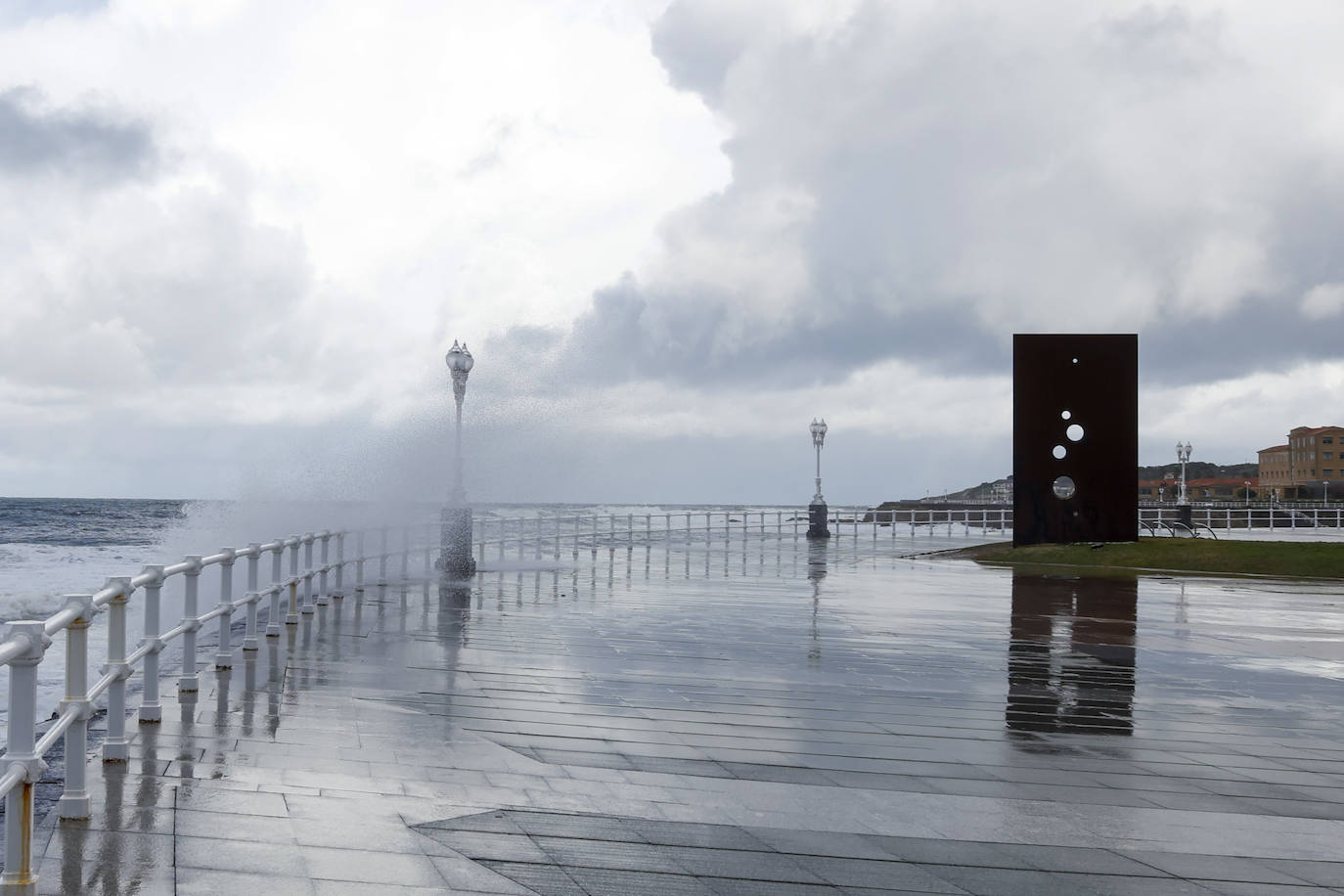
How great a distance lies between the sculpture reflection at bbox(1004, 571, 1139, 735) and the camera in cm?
802

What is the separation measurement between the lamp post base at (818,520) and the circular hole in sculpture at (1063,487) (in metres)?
10.5

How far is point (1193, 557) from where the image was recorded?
25.0 m

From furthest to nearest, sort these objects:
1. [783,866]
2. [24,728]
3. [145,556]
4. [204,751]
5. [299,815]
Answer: [145,556], [204,751], [299,815], [783,866], [24,728]

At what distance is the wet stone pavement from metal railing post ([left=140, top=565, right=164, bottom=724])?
0.17 metres

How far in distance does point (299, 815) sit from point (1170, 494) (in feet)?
412

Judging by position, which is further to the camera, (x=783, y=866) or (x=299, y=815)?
(x=299, y=815)

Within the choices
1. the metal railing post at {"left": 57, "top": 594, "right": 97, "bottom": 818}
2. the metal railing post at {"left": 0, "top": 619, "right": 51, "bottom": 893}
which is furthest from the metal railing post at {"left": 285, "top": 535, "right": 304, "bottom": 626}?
the metal railing post at {"left": 0, "top": 619, "right": 51, "bottom": 893}

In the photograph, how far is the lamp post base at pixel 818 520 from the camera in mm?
37438

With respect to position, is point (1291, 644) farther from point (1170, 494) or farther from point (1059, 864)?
point (1170, 494)

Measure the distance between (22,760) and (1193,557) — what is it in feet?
81.5

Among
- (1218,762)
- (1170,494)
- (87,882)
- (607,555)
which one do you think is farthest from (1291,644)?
(1170,494)

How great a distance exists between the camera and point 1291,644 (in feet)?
40.8

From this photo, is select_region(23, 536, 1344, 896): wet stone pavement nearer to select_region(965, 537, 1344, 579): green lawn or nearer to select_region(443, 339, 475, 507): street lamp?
select_region(443, 339, 475, 507): street lamp

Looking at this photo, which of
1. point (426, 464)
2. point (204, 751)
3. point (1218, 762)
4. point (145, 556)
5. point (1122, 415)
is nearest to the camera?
point (204, 751)
